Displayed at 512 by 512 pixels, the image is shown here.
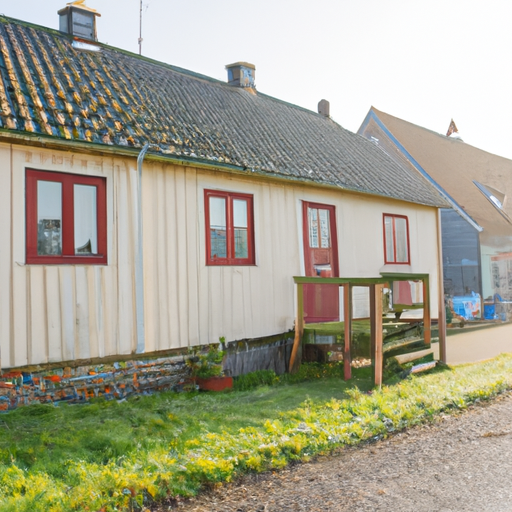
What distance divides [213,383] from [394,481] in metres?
4.65

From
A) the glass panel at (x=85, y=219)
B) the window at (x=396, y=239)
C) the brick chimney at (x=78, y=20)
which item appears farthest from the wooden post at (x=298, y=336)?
the brick chimney at (x=78, y=20)

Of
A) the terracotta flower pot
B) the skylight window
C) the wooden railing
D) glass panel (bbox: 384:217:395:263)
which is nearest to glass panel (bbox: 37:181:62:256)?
the terracotta flower pot

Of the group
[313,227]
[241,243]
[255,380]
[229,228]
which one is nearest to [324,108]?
[313,227]

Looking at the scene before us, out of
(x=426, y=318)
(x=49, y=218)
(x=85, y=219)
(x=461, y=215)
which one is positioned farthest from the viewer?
(x=461, y=215)

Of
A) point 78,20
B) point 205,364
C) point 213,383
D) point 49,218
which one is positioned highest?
point 78,20

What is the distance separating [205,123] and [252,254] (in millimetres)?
Result: 2669

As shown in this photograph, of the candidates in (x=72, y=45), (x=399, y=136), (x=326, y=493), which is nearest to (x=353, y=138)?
(x=399, y=136)

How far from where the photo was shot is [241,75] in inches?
625

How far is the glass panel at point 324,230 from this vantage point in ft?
39.6

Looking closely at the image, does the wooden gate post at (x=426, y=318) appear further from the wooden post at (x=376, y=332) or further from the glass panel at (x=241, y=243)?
the glass panel at (x=241, y=243)

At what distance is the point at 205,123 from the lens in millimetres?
11117

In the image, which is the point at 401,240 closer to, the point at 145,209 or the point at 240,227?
the point at 240,227

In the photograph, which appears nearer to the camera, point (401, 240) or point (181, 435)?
point (181, 435)

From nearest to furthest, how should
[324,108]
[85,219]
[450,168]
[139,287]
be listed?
[85,219], [139,287], [324,108], [450,168]
